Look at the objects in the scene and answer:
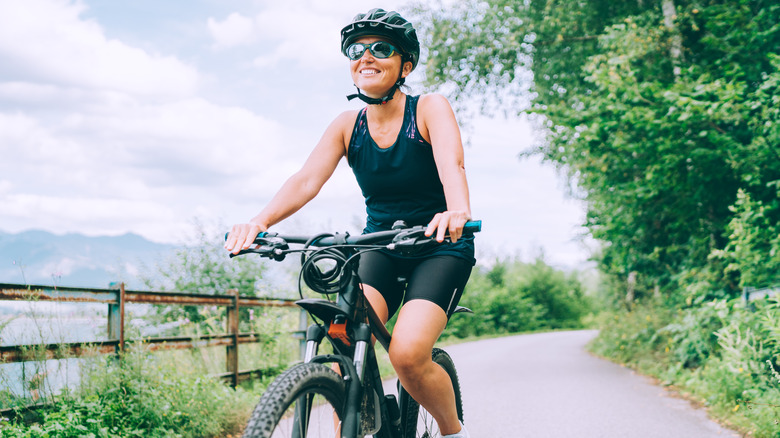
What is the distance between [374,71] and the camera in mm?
3006

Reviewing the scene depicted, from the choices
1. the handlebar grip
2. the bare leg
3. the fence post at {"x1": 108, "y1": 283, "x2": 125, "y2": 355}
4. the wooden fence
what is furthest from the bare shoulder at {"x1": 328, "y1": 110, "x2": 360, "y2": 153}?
the fence post at {"x1": 108, "y1": 283, "x2": 125, "y2": 355}

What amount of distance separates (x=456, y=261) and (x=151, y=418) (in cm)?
325

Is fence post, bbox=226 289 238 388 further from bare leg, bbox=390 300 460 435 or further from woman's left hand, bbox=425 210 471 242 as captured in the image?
woman's left hand, bbox=425 210 471 242

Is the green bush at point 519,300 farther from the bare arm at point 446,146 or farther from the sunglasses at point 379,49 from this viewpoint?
the sunglasses at point 379,49

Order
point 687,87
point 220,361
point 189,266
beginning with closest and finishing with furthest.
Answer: point 220,361 < point 687,87 < point 189,266

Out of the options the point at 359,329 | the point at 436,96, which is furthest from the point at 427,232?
the point at 436,96

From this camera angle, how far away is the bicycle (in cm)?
A: 228

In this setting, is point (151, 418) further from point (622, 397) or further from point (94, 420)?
point (622, 397)

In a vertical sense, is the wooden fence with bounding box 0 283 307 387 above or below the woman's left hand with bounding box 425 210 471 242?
below

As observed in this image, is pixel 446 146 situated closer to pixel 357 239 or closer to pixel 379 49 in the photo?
pixel 379 49

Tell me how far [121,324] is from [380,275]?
3.45 m

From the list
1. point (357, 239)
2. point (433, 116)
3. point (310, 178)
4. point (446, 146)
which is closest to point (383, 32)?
point (433, 116)

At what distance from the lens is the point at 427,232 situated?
7.63 feet

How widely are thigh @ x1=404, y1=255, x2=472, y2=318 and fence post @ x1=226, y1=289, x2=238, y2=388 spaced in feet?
15.8
